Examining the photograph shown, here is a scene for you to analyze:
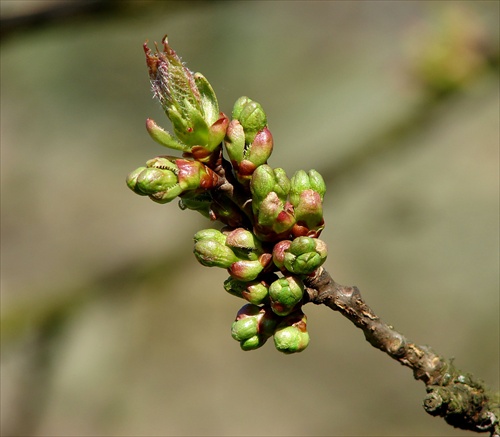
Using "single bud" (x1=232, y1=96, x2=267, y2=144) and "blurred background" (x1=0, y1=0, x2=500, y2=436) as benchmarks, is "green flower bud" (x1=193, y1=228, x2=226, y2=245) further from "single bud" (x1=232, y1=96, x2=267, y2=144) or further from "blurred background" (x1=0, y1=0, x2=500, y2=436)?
"blurred background" (x1=0, y1=0, x2=500, y2=436)

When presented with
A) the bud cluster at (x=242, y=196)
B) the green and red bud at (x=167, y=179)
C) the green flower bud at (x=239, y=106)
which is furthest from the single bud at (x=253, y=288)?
the green flower bud at (x=239, y=106)

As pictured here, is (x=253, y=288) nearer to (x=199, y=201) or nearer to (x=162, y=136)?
(x=199, y=201)

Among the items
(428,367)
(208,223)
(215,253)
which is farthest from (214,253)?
(208,223)

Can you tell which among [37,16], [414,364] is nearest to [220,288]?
[37,16]

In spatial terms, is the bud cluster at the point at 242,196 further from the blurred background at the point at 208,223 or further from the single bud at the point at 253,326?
the blurred background at the point at 208,223

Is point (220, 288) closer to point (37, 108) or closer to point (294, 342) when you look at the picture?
point (37, 108)

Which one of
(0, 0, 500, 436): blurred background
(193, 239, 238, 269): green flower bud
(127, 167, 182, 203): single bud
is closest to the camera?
(127, 167, 182, 203): single bud

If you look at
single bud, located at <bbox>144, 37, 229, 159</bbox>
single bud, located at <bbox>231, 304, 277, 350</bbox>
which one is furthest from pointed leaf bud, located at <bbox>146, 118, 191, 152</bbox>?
single bud, located at <bbox>231, 304, 277, 350</bbox>
